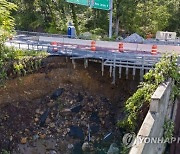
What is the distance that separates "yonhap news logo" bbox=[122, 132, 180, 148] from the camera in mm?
10366

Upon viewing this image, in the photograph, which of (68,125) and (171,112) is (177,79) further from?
(68,125)

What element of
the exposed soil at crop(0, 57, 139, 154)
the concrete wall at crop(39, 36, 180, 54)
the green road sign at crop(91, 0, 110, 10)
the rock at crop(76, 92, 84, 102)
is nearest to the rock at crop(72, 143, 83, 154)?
the exposed soil at crop(0, 57, 139, 154)

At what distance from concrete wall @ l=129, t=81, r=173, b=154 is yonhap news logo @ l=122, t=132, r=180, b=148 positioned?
0.11 metres

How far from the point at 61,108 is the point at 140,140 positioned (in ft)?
24.5

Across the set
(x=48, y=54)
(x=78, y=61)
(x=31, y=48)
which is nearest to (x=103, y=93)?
(x=78, y=61)

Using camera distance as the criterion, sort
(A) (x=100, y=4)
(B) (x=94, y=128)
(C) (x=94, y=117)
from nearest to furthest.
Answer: (B) (x=94, y=128) < (C) (x=94, y=117) < (A) (x=100, y=4)

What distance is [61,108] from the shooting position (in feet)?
55.9

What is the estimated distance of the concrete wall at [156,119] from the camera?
408 inches

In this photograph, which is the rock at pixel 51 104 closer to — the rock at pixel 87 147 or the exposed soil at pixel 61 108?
the exposed soil at pixel 61 108

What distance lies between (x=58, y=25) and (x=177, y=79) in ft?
53.2

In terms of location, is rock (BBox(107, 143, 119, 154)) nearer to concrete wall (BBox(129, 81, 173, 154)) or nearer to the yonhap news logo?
the yonhap news logo

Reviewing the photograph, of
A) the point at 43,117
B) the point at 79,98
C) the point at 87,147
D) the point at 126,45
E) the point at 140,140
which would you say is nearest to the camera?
the point at 140,140

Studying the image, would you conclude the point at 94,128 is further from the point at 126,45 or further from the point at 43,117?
the point at 126,45

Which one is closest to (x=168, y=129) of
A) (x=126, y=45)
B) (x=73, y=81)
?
(x=73, y=81)
